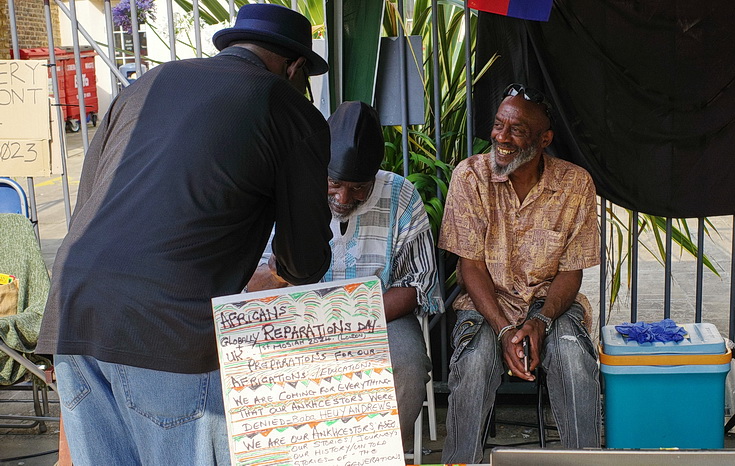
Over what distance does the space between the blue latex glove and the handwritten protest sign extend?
4.74ft

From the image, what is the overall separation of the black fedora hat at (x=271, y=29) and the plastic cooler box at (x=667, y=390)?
1525 mm

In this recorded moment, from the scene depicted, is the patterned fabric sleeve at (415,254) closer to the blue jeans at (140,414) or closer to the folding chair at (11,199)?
the blue jeans at (140,414)

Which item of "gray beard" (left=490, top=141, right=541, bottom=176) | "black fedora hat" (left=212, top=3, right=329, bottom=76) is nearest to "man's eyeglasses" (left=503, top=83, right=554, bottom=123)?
"gray beard" (left=490, top=141, right=541, bottom=176)

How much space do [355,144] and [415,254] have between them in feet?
1.68

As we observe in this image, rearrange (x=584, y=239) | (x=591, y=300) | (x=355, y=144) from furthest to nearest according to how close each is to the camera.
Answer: (x=591, y=300) → (x=584, y=239) → (x=355, y=144)

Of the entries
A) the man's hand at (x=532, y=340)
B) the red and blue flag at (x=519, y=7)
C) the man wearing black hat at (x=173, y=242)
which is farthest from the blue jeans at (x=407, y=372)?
the red and blue flag at (x=519, y=7)

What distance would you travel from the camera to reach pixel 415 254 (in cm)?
301

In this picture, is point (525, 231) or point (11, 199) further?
point (11, 199)

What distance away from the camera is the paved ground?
354 centimetres

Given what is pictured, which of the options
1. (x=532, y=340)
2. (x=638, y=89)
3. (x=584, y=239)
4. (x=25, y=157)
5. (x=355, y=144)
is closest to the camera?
(x=355, y=144)

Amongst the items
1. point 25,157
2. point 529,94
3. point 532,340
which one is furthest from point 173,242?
point 25,157

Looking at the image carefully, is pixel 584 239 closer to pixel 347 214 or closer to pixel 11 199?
pixel 347 214

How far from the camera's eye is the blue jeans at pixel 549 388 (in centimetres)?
283

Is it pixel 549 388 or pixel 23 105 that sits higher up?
pixel 23 105
